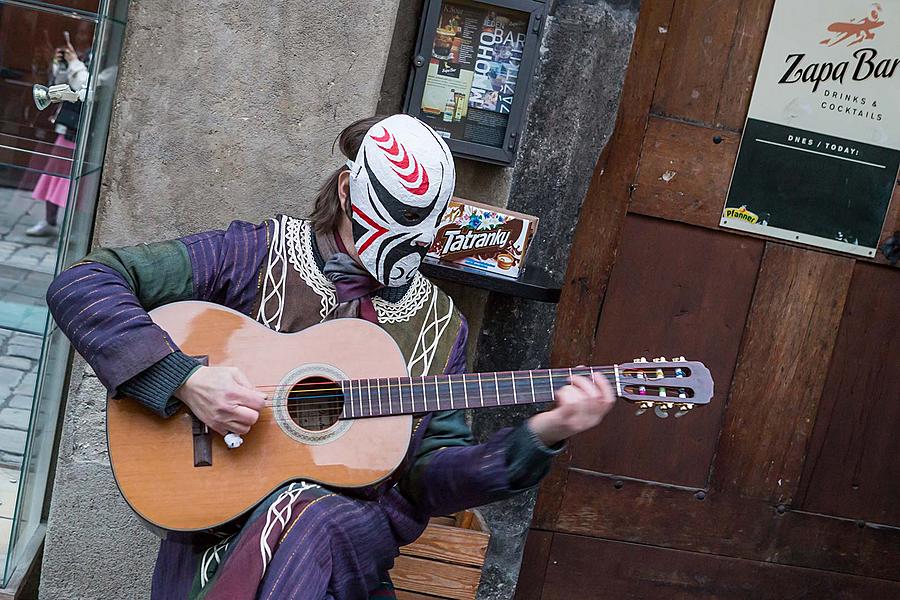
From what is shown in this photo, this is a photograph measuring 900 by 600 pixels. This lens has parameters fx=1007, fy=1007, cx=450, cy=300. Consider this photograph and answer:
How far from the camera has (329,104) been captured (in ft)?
9.20

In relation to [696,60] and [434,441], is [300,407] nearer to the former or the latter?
[434,441]

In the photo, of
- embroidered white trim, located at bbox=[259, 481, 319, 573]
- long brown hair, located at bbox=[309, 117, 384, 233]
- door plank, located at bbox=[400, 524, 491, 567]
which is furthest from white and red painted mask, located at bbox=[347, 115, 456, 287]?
door plank, located at bbox=[400, 524, 491, 567]

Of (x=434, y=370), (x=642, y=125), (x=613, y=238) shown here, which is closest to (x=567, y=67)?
(x=642, y=125)

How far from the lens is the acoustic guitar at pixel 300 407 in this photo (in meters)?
2.10

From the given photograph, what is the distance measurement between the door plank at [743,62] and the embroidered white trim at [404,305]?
140cm

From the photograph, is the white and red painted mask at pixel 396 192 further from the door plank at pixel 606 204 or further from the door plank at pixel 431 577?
Result: the door plank at pixel 606 204

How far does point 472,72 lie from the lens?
9.61ft

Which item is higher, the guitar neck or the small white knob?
the guitar neck

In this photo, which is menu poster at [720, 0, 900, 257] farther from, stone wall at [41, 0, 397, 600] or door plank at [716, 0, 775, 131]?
stone wall at [41, 0, 397, 600]

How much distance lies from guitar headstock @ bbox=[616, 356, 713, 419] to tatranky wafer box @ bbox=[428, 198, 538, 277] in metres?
0.81

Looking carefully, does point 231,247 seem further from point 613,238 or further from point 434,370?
point 613,238

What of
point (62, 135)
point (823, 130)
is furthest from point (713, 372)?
point (62, 135)

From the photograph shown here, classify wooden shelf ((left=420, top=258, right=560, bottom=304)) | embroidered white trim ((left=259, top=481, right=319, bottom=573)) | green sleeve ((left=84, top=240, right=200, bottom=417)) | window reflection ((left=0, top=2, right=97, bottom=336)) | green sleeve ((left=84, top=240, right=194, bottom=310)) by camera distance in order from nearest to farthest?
embroidered white trim ((left=259, top=481, right=319, bottom=573)) < green sleeve ((left=84, top=240, right=200, bottom=417)) < green sleeve ((left=84, top=240, right=194, bottom=310)) < window reflection ((left=0, top=2, right=97, bottom=336)) < wooden shelf ((left=420, top=258, right=560, bottom=304))

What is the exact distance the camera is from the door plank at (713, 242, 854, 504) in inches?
135
